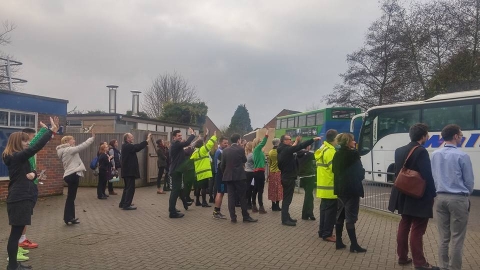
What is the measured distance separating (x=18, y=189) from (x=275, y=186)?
626 centimetres

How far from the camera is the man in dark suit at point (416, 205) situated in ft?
19.4

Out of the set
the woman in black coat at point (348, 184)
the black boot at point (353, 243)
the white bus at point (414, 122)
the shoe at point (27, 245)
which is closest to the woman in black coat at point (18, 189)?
the shoe at point (27, 245)

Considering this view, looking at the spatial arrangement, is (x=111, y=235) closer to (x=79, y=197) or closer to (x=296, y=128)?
(x=79, y=197)

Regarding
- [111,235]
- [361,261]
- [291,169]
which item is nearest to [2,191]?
[111,235]

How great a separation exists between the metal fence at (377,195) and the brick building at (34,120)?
929 centimetres

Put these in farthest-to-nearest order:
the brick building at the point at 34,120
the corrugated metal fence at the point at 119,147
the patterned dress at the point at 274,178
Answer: the corrugated metal fence at the point at 119,147 → the brick building at the point at 34,120 → the patterned dress at the point at 274,178

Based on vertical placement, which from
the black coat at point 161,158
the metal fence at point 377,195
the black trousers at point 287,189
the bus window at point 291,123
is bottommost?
the metal fence at point 377,195

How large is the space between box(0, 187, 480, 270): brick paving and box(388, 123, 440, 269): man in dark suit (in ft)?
1.19

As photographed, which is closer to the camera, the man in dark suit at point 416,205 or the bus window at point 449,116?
the man in dark suit at point 416,205

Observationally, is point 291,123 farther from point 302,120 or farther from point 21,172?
point 21,172

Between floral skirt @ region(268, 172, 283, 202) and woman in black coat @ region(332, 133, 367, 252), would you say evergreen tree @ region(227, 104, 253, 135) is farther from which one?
woman in black coat @ region(332, 133, 367, 252)

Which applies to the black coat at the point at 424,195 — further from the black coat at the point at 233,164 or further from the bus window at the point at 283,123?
the bus window at the point at 283,123

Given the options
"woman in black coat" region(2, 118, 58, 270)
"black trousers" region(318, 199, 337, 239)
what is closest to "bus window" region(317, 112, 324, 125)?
"black trousers" region(318, 199, 337, 239)

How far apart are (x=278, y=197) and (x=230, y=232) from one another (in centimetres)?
263
